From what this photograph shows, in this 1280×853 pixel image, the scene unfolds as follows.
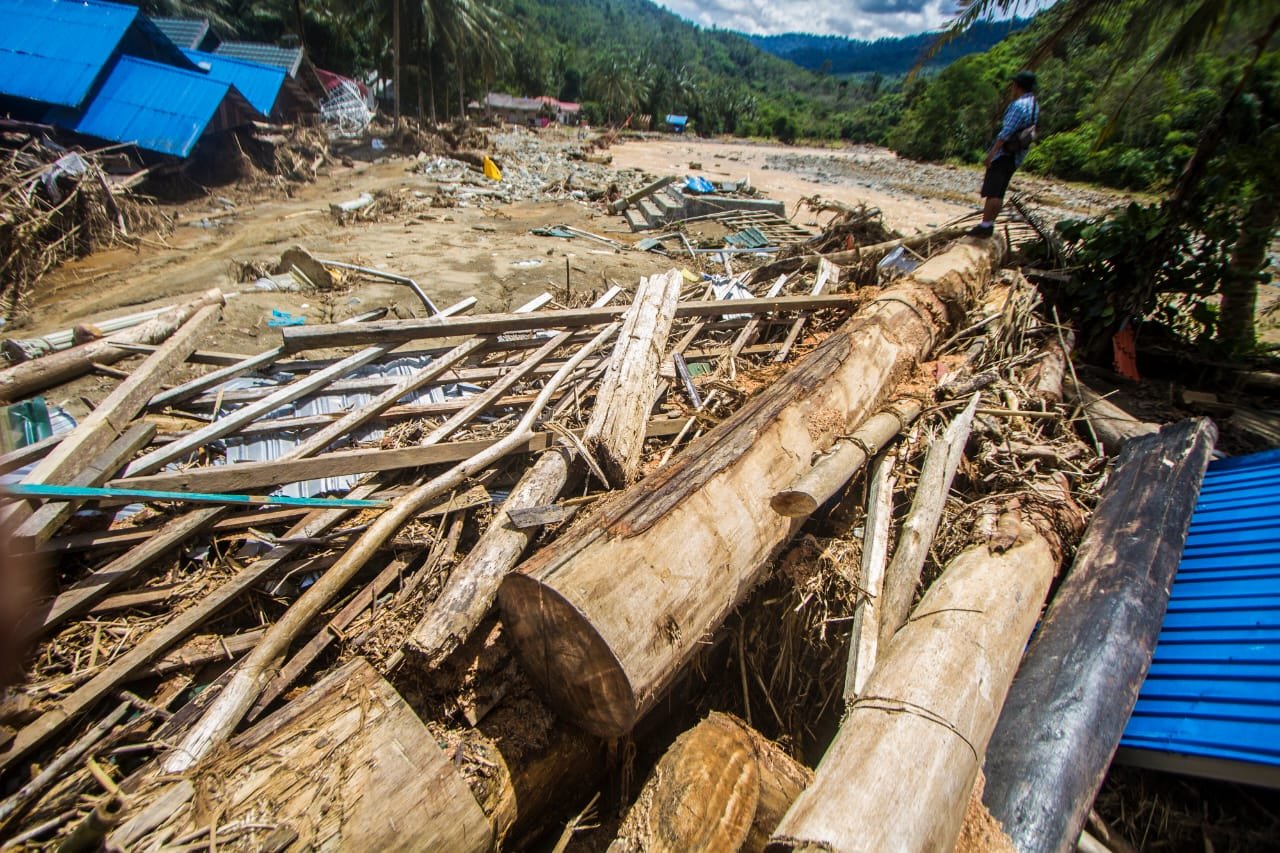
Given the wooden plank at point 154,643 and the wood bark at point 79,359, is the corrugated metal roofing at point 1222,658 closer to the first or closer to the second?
the wooden plank at point 154,643

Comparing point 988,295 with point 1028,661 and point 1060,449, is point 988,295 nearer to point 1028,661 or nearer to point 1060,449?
point 1060,449

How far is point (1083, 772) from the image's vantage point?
79.7 inches

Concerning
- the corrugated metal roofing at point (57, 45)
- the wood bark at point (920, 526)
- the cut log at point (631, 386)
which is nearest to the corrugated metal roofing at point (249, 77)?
the corrugated metal roofing at point (57, 45)

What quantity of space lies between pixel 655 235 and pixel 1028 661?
10693 mm

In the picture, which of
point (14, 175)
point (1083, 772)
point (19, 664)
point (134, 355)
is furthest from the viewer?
point (14, 175)

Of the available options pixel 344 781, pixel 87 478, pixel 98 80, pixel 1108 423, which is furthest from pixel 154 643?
pixel 98 80

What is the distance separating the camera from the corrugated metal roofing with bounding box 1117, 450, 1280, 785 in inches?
80.0

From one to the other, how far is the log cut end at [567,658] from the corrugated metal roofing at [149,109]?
53.0 feet

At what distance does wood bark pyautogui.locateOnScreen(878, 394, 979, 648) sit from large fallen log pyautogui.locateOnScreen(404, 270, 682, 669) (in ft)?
4.71

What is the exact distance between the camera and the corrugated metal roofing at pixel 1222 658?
6.66ft

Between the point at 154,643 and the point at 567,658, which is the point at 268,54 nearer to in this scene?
the point at 154,643

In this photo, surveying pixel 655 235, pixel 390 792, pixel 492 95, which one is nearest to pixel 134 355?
pixel 390 792

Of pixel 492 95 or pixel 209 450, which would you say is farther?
pixel 492 95

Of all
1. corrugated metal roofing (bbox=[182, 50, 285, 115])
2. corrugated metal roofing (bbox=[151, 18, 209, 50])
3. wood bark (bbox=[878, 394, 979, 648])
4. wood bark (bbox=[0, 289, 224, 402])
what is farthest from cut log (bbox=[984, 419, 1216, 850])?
corrugated metal roofing (bbox=[151, 18, 209, 50])
